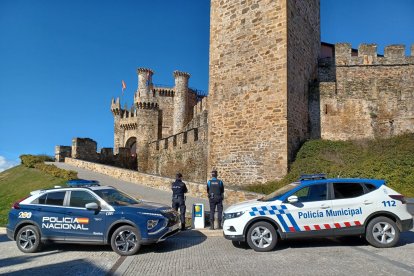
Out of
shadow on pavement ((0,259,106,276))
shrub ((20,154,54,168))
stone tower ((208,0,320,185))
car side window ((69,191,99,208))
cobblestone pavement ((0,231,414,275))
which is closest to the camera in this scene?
cobblestone pavement ((0,231,414,275))

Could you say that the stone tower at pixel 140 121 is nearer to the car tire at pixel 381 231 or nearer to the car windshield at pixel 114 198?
the car windshield at pixel 114 198

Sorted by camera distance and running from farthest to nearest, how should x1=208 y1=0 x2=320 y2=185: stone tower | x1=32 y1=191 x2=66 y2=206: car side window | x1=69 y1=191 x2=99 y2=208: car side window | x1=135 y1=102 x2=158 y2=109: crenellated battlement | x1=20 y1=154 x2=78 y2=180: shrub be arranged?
1. x1=135 y1=102 x2=158 y2=109: crenellated battlement
2. x1=20 y1=154 x2=78 y2=180: shrub
3. x1=208 y1=0 x2=320 y2=185: stone tower
4. x1=32 y1=191 x2=66 y2=206: car side window
5. x1=69 y1=191 x2=99 y2=208: car side window

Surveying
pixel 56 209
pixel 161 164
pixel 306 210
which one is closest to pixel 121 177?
pixel 161 164

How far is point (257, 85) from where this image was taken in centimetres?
1750

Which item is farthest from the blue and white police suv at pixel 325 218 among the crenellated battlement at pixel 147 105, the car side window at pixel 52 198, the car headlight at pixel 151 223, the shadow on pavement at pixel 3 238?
the crenellated battlement at pixel 147 105

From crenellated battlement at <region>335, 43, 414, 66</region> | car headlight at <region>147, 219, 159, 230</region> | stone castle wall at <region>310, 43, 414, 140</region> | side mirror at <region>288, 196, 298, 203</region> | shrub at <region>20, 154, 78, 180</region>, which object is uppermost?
crenellated battlement at <region>335, 43, 414, 66</region>

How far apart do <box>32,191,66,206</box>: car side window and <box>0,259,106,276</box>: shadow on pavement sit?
1.78 metres

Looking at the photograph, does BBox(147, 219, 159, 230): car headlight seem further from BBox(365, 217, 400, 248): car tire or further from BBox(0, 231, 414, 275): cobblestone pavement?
BBox(365, 217, 400, 248): car tire

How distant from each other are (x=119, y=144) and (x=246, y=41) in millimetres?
37282

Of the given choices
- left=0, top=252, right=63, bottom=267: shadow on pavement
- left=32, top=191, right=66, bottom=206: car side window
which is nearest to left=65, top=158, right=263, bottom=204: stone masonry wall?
left=32, top=191, right=66, bottom=206: car side window

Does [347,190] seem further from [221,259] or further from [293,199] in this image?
[221,259]

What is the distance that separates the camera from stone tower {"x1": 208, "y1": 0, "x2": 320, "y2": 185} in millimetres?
16781

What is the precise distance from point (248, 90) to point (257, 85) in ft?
Result: 1.79

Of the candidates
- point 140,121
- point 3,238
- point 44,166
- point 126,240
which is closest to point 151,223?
point 126,240
